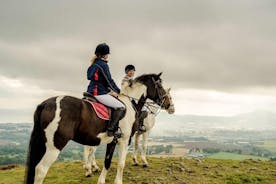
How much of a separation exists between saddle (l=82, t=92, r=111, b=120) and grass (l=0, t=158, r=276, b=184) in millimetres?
3564

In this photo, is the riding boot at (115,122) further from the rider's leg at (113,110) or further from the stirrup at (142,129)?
the stirrup at (142,129)

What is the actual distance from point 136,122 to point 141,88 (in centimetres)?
152

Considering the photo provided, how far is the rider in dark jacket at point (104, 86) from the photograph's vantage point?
870 cm

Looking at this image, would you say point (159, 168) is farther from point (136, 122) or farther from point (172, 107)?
point (136, 122)

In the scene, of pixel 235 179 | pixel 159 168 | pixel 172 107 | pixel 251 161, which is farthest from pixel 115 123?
pixel 251 161

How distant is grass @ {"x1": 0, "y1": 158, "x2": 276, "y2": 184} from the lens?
11.3m

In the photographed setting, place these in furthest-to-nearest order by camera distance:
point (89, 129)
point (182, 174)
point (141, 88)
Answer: point (182, 174) → point (141, 88) → point (89, 129)

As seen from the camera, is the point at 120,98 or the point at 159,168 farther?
the point at 159,168

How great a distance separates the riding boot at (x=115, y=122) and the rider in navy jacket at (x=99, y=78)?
2.76ft

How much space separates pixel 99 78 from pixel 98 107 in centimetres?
118

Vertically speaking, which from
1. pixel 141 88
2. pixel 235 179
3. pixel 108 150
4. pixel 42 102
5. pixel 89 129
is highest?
pixel 141 88

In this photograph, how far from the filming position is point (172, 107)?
12047 millimetres

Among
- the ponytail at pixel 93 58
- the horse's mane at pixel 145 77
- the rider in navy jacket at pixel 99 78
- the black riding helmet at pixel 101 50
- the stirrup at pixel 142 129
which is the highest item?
the black riding helmet at pixel 101 50

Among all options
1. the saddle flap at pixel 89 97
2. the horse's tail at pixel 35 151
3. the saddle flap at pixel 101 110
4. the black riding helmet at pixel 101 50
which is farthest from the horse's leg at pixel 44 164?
the black riding helmet at pixel 101 50
